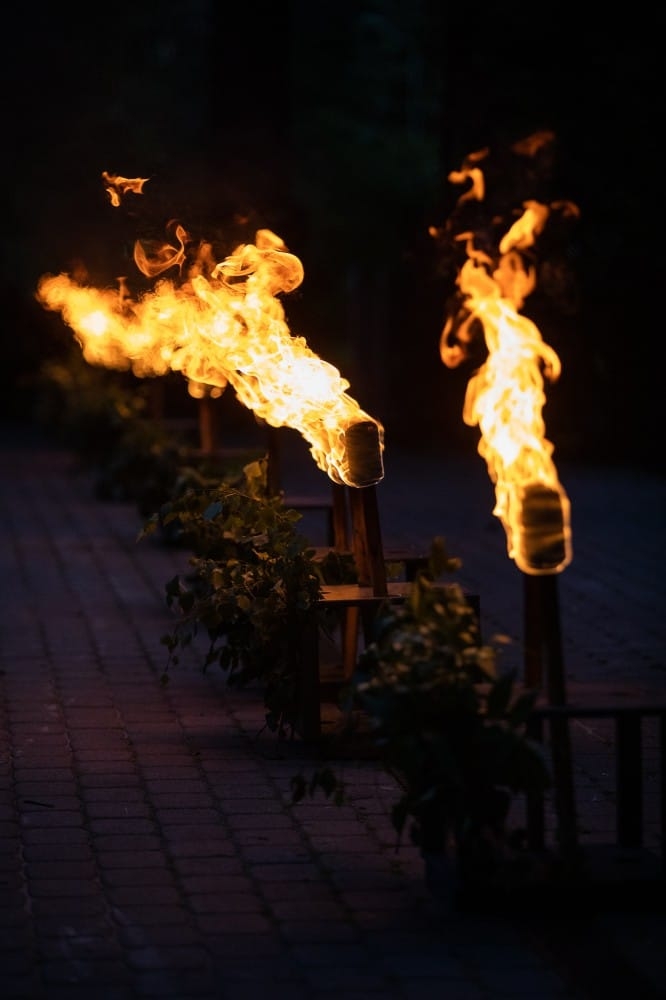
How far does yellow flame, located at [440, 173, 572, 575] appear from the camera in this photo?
484 centimetres

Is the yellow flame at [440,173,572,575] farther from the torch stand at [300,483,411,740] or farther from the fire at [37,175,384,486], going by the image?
the torch stand at [300,483,411,740]

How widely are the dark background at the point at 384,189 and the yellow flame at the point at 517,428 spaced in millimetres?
2240

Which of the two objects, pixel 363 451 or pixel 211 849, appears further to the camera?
pixel 363 451

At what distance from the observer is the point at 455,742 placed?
4699 mm

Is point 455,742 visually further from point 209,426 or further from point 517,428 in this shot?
point 209,426

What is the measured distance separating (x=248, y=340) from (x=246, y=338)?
0.05 feet

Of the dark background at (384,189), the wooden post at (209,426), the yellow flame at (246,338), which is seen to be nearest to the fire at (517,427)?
the yellow flame at (246,338)

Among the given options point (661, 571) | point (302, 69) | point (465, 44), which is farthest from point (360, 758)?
point (302, 69)

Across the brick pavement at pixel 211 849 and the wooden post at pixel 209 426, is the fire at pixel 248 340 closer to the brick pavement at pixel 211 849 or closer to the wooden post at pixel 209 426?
the brick pavement at pixel 211 849

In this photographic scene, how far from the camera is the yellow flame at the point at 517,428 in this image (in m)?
4.84

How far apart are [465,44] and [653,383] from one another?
452 centimetres

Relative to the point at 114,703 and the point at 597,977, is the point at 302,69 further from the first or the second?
the point at 597,977

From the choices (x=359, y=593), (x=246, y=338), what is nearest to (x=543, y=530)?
(x=359, y=593)

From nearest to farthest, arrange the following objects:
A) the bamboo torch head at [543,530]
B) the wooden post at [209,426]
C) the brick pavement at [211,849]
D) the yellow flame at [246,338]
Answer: the brick pavement at [211,849]
the bamboo torch head at [543,530]
the yellow flame at [246,338]
the wooden post at [209,426]
